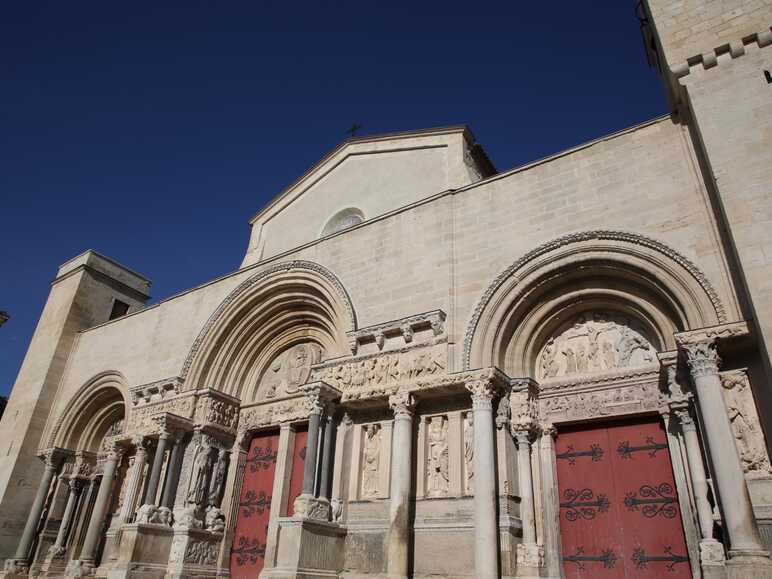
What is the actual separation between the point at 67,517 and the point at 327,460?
8.62 m

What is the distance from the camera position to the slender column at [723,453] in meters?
5.57

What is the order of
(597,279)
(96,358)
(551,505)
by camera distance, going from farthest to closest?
(96,358)
(597,279)
(551,505)

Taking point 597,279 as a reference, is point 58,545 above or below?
below

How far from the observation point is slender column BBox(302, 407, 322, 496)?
28.4ft

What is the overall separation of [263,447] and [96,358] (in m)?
6.08

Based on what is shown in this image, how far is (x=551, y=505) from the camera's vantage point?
305 inches

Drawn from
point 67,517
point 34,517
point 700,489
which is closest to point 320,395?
point 700,489

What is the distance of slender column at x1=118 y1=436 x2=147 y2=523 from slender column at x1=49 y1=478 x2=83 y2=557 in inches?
119

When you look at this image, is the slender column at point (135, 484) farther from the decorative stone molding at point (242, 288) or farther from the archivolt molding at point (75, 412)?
the archivolt molding at point (75, 412)

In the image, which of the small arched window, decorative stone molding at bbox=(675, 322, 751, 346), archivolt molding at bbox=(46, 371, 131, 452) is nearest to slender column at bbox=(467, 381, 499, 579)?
decorative stone molding at bbox=(675, 322, 751, 346)

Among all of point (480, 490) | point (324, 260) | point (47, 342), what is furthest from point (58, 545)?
point (480, 490)

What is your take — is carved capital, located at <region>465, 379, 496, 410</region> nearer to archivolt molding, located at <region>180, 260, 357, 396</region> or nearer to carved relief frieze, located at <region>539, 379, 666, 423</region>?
carved relief frieze, located at <region>539, 379, 666, 423</region>

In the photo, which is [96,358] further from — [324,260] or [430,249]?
[430,249]

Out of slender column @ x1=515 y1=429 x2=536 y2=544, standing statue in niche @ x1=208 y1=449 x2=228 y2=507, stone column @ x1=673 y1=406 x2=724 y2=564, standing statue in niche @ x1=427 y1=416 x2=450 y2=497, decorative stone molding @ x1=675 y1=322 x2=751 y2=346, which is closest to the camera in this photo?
stone column @ x1=673 y1=406 x2=724 y2=564
